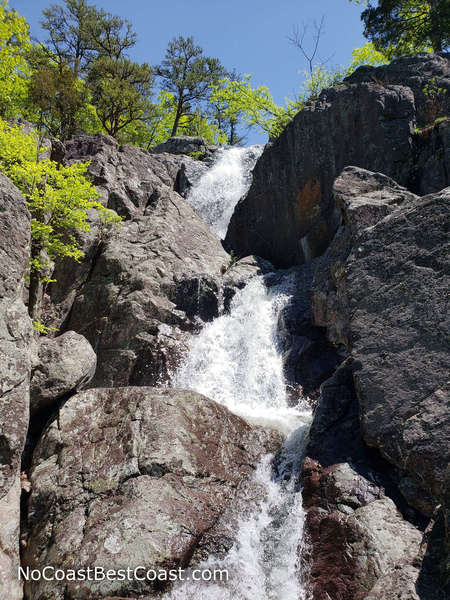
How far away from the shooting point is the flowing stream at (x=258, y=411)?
6.20m

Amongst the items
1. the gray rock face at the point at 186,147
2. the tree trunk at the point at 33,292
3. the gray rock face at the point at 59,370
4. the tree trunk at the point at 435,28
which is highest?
the tree trunk at the point at 435,28

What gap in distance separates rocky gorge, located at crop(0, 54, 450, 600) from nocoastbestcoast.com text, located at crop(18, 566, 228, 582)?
78 mm

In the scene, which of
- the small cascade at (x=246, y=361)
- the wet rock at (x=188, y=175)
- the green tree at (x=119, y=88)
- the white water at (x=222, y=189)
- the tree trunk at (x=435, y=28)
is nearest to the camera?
the small cascade at (x=246, y=361)

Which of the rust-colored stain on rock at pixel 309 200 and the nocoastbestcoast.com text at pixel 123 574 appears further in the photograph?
the rust-colored stain on rock at pixel 309 200

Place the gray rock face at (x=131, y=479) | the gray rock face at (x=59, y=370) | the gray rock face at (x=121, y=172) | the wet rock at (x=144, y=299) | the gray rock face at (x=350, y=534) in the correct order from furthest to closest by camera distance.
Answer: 1. the gray rock face at (x=121, y=172)
2. the wet rock at (x=144, y=299)
3. the gray rock face at (x=59, y=370)
4. the gray rock face at (x=131, y=479)
5. the gray rock face at (x=350, y=534)

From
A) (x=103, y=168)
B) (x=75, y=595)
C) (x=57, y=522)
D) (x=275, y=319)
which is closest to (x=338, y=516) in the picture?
(x=75, y=595)

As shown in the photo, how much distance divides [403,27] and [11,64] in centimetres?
1831

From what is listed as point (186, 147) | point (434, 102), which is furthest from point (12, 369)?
point (186, 147)

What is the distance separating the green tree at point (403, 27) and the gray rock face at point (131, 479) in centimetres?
2002

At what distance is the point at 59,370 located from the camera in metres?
8.74

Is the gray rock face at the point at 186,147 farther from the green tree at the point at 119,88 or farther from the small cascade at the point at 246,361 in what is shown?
the small cascade at the point at 246,361

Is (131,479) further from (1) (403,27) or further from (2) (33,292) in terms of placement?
(1) (403,27)

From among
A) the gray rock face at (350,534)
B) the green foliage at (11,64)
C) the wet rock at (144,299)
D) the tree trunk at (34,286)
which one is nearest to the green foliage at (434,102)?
the wet rock at (144,299)

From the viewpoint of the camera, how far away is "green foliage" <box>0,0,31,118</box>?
62.4 feet
